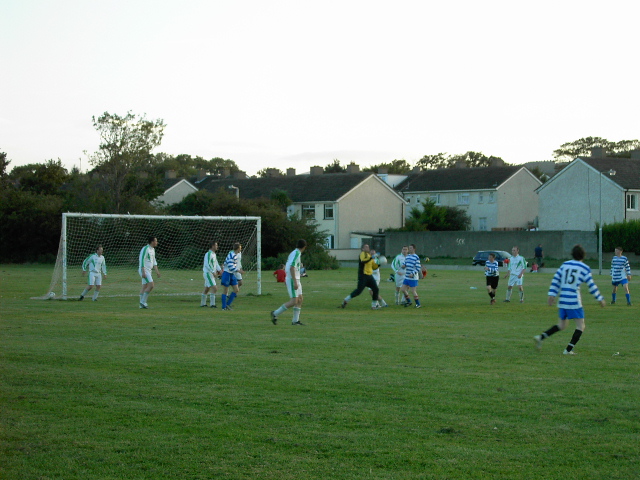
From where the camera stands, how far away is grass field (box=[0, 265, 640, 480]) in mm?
6320

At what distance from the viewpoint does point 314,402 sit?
8.53 m

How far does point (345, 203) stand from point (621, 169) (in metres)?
26.0

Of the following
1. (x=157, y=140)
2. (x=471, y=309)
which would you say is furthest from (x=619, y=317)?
(x=157, y=140)

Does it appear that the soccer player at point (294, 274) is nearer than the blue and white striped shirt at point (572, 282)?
No

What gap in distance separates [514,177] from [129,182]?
40.7m

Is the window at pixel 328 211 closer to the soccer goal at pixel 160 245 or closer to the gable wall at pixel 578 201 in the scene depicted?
the gable wall at pixel 578 201

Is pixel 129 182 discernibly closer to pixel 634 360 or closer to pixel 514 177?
pixel 514 177

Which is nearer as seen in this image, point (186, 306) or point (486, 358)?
point (486, 358)

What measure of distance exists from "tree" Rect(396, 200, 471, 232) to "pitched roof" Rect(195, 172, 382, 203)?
21.6 ft

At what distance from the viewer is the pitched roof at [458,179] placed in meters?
79.4

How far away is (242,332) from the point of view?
15.3m

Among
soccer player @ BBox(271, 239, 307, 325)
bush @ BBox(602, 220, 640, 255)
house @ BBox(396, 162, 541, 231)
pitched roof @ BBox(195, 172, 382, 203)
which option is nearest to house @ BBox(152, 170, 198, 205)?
pitched roof @ BBox(195, 172, 382, 203)

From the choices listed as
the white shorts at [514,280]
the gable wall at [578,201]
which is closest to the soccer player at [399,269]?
the white shorts at [514,280]

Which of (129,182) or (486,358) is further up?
(129,182)
